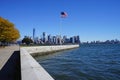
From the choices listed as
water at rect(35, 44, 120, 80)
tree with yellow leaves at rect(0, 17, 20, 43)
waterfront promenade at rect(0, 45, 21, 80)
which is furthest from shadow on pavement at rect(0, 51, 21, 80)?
tree with yellow leaves at rect(0, 17, 20, 43)

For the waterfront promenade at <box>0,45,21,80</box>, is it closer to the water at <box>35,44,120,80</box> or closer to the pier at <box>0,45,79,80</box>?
the pier at <box>0,45,79,80</box>

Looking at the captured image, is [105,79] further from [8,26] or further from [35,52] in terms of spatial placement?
[8,26]

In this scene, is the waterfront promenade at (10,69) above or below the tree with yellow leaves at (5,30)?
below

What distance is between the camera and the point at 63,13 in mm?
57000

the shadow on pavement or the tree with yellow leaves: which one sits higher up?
the tree with yellow leaves

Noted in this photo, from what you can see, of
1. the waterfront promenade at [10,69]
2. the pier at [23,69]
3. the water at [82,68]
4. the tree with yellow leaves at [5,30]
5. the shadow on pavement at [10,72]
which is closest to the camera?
the pier at [23,69]

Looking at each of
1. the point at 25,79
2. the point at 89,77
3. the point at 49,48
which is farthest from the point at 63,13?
the point at 25,79

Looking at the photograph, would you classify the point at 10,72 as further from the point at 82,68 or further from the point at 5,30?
the point at 5,30

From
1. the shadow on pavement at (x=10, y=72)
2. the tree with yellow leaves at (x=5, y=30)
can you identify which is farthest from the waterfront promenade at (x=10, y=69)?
the tree with yellow leaves at (x=5, y=30)

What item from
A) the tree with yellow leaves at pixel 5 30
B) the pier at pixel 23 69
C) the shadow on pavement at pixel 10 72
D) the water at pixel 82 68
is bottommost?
the water at pixel 82 68

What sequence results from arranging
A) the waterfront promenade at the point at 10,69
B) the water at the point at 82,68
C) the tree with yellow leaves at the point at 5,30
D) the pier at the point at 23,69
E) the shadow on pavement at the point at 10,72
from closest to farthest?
1. the pier at the point at 23,69
2. the shadow on pavement at the point at 10,72
3. the waterfront promenade at the point at 10,69
4. the water at the point at 82,68
5. the tree with yellow leaves at the point at 5,30

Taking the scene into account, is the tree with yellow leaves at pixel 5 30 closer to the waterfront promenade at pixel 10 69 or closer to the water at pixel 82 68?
the water at pixel 82 68

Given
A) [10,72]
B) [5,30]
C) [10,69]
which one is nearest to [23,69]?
[10,72]

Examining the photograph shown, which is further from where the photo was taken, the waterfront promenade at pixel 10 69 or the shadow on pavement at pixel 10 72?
the waterfront promenade at pixel 10 69
